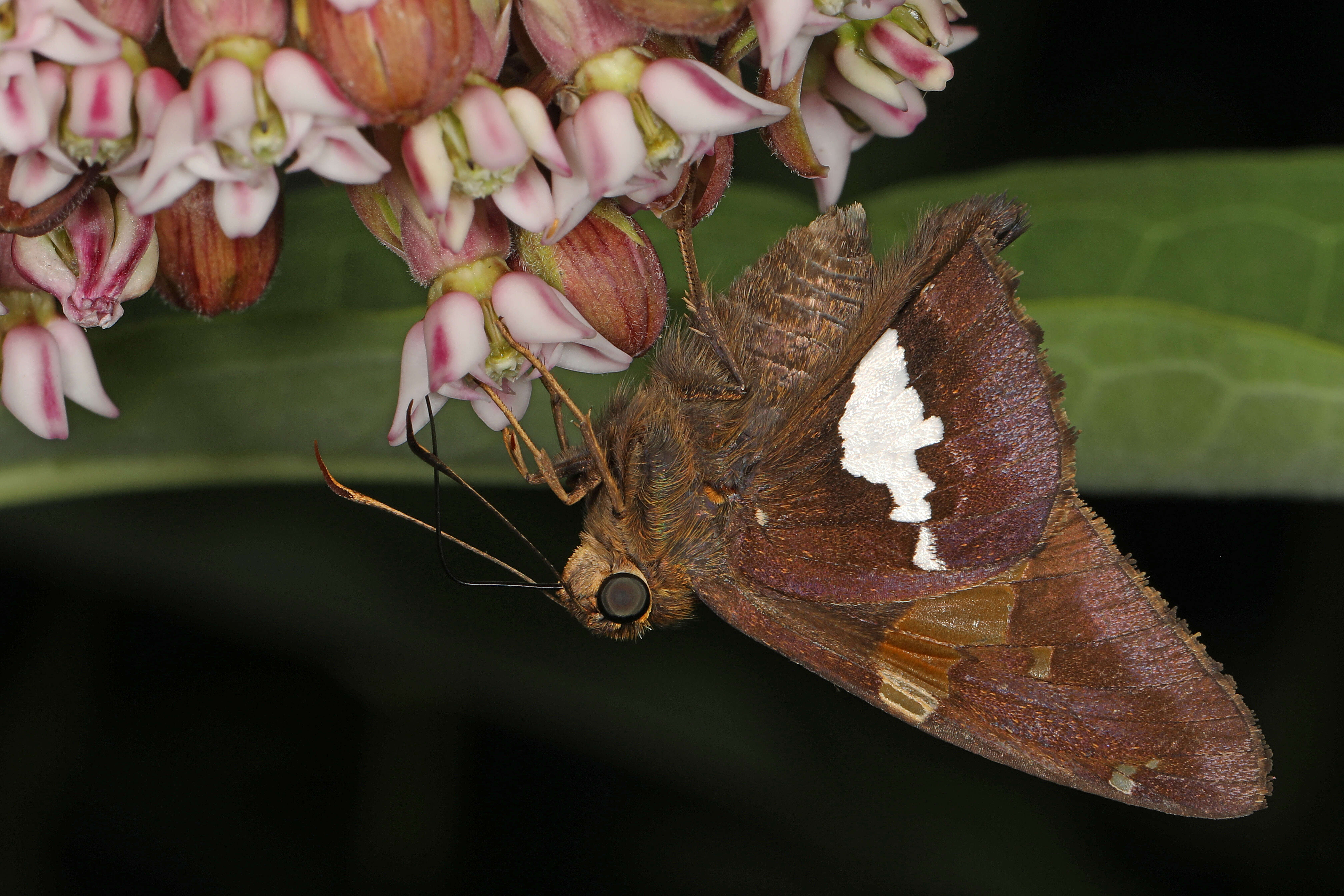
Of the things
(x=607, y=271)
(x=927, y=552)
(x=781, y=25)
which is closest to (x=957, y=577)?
(x=927, y=552)

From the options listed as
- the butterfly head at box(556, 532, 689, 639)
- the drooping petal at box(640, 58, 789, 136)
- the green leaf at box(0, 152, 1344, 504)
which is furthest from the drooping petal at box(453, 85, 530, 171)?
the butterfly head at box(556, 532, 689, 639)

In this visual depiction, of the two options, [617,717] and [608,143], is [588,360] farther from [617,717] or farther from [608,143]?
[617,717]

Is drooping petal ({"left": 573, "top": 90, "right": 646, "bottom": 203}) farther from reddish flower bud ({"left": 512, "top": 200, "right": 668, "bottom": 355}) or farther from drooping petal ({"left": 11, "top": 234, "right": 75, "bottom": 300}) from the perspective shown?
drooping petal ({"left": 11, "top": 234, "right": 75, "bottom": 300})

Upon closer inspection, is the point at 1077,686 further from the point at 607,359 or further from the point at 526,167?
the point at 526,167

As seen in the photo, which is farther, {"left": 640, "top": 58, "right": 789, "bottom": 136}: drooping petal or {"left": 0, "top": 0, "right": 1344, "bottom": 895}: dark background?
{"left": 0, "top": 0, "right": 1344, "bottom": 895}: dark background

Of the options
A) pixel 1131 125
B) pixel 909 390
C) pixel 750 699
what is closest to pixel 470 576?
pixel 750 699
